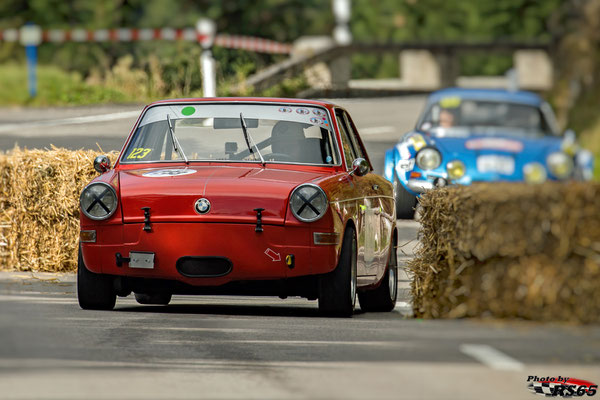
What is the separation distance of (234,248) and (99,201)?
2.82 feet

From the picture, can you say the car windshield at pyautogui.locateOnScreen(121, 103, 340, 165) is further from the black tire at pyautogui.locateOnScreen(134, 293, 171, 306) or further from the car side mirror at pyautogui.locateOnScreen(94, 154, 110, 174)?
the black tire at pyautogui.locateOnScreen(134, 293, 171, 306)

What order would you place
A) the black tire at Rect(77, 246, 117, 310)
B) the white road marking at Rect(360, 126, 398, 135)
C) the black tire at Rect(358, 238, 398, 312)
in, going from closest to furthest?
the black tire at Rect(77, 246, 117, 310) → the black tire at Rect(358, 238, 398, 312) → the white road marking at Rect(360, 126, 398, 135)

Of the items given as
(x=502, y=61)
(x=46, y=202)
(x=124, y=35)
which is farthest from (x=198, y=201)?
(x=502, y=61)

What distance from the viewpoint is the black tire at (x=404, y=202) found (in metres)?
11.3

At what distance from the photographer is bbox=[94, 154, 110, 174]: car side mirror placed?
26.8 ft

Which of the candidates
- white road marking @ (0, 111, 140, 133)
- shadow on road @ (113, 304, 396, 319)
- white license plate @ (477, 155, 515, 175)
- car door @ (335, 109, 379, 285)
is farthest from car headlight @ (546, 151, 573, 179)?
white road marking @ (0, 111, 140, 133)

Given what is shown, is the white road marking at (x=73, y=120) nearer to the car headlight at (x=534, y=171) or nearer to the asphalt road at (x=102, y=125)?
the asphalt road at (x=102, y=125)

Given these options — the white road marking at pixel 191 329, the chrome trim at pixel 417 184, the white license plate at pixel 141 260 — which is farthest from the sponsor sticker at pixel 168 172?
the chrome trim at pixel 417 184

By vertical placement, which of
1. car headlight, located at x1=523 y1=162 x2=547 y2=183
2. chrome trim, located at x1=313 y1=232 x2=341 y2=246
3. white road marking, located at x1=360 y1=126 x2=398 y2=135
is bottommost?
chrome trim, located at x1=313 y1=232 x2=341 y2=246

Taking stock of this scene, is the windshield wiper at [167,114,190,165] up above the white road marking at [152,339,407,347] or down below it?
above

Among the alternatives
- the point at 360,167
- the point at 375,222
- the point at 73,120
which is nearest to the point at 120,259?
the point at 360,167

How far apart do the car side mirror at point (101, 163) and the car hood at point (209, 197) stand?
2.06ft

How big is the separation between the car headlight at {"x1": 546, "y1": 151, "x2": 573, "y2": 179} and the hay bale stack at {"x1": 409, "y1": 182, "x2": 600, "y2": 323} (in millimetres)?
5017

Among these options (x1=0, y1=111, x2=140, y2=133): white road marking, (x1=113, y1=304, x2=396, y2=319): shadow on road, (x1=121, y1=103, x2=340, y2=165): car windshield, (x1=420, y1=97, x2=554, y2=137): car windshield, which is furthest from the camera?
(x1=0, y1=111, x2=140, y2=133): white road marking
